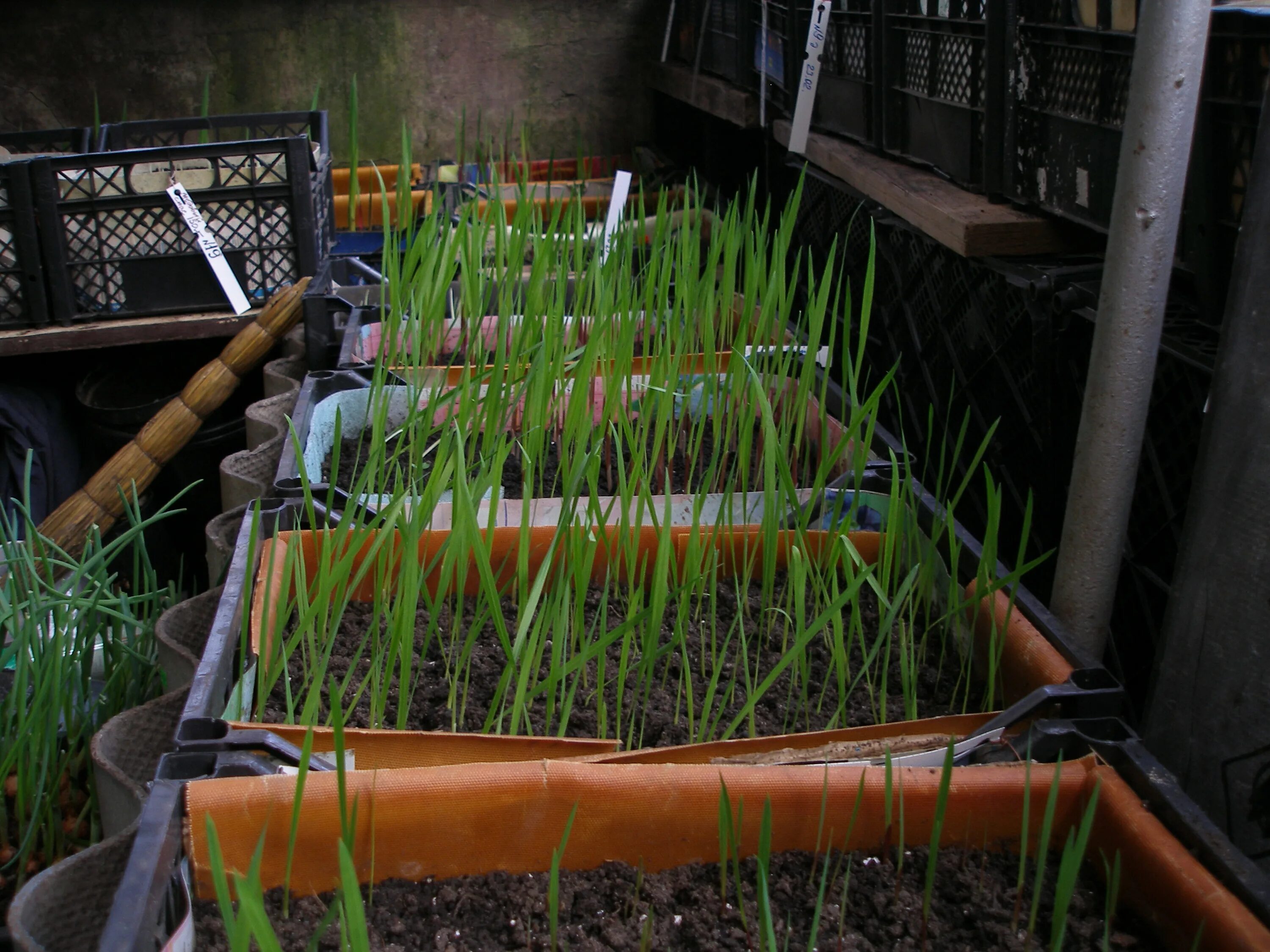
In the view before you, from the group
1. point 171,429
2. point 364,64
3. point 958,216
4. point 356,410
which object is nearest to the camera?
point 958,216

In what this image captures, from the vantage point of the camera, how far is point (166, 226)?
2.04 metres

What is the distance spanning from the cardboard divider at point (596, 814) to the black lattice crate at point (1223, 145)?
1.64ft

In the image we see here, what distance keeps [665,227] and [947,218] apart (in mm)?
445

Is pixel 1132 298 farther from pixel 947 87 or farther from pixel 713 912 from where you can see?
pixel 947 87

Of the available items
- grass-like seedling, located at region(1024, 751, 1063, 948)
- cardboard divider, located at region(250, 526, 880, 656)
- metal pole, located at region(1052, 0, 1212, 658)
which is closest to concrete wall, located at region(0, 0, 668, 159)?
cardboard divider, located at region(250, 526, 880, 656)

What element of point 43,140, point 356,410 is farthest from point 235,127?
point 356,410

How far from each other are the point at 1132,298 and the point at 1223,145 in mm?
294

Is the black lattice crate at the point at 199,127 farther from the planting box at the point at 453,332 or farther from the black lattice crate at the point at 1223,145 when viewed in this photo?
the black lattice crate at the point at 1223,145

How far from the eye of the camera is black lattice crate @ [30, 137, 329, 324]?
194 centimetres

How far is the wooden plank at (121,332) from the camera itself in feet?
6.64

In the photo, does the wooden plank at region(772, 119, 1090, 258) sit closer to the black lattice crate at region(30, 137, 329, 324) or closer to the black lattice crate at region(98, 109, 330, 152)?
the black lattice crate at region(30, 137, 329, 324)

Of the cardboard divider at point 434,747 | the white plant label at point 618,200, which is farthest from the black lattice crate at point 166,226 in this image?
the cardboard divider at point 434,747

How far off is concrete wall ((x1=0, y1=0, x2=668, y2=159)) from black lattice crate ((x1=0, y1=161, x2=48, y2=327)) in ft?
4.26

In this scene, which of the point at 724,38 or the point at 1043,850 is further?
the point at 724,38
